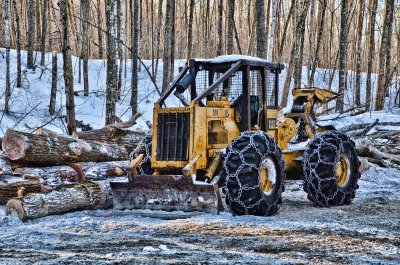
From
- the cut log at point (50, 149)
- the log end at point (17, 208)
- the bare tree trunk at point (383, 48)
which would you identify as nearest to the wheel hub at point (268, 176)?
the log end at point (17, 208)

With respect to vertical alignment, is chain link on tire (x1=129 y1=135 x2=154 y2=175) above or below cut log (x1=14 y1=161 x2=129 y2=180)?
above

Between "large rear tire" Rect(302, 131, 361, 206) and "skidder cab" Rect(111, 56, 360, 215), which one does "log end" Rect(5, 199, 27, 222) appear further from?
"large rear tire" Rect(302, 131, 361, 206)

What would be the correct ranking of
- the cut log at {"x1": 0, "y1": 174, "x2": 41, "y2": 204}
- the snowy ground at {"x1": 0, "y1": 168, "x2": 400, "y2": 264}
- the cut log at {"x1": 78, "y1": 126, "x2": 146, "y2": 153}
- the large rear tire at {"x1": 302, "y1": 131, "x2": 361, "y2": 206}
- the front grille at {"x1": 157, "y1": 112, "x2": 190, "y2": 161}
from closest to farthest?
the snowy ground at {"x1": 0, "y1": 168, "x2": 400, "y2": 264}
the front grille at {"x1": 157, "y1": 112, "x2": 190, "y2": 161}
the cut log at {"x1": 0, "y1": 174, "x2": 41, "y2": 204}
the large rear tire at {"x1": 302, "y1": 131, "x2": 361, "y2": 206}
the cut log at {"x1": 78, "y1": 126, "x2": 146, "y2": 153}

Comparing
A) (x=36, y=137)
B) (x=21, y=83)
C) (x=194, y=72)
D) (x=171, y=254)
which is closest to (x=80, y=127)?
(x=21, y=83)

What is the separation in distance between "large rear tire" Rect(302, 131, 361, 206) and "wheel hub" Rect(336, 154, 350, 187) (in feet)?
0.27

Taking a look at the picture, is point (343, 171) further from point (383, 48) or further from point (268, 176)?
point (383, 48)

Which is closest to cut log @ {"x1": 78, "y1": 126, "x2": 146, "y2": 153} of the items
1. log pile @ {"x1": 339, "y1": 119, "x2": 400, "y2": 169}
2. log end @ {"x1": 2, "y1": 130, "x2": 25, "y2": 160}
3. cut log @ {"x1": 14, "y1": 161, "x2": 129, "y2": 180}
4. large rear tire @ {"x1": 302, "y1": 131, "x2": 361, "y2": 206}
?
cut log @ {"x1": 14, "y1": 161, "x2": 129, "y2": 180}

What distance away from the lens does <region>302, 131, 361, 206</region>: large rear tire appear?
8281mm

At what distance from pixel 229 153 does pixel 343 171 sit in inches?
110

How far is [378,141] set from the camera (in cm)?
1514

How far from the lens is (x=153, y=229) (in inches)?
254

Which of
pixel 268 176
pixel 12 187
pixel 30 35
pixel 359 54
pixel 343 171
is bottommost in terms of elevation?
pixel 12 187

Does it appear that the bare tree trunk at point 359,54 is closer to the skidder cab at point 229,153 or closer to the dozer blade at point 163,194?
the skidder cab at point 229,153

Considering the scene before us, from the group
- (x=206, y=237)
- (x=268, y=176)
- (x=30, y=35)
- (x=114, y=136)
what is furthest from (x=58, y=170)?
(x=30, y=35)
